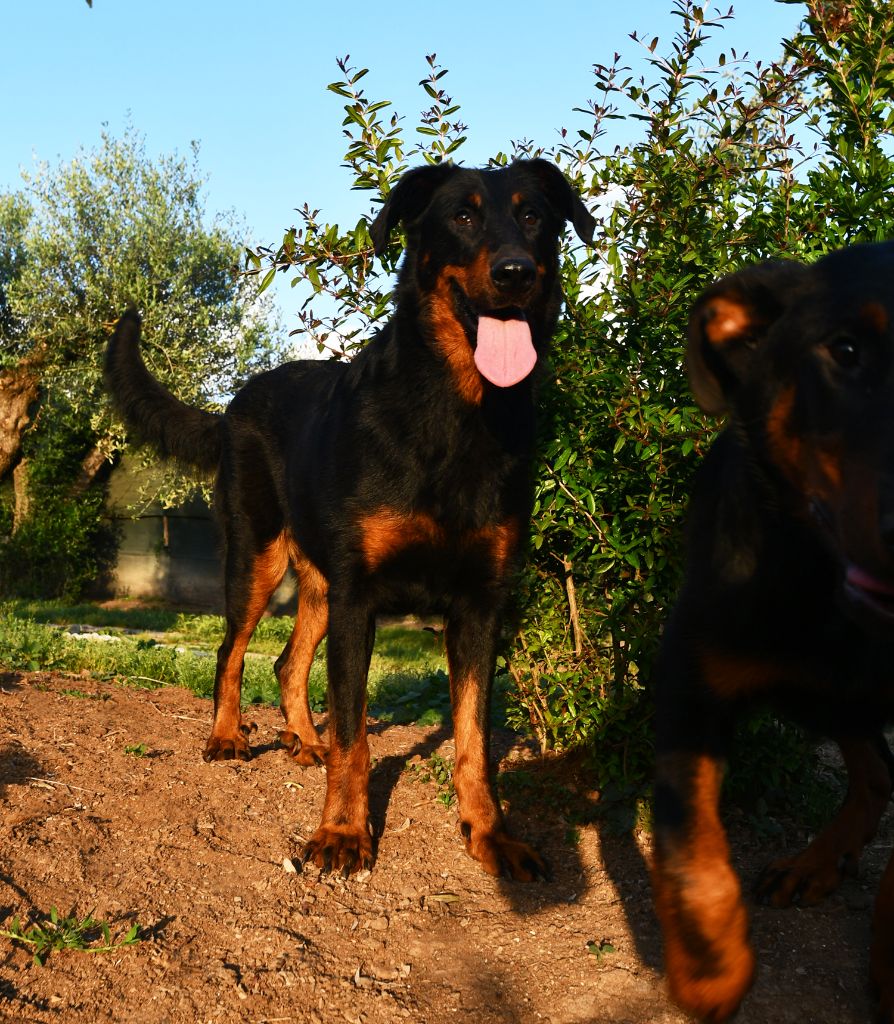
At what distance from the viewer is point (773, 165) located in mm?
3816

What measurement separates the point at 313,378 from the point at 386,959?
10.1 ft

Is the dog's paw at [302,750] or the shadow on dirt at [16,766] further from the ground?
the shadow on dirt at [16,766]

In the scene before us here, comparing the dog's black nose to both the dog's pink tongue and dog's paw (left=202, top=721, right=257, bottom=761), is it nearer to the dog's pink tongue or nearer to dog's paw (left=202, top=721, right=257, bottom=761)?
the dog's pink tongue

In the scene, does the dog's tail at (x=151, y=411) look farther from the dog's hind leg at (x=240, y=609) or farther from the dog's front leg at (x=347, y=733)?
the dog's front leg at (x=347, y=733)

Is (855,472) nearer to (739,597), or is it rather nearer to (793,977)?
(739,597)

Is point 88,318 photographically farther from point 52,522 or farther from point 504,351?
point 504,351

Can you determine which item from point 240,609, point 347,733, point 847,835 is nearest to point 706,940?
point 847,835

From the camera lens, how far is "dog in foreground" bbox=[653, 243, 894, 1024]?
84.4 inches

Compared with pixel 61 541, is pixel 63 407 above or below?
above

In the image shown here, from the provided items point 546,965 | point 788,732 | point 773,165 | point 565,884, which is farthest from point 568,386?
point 546,965

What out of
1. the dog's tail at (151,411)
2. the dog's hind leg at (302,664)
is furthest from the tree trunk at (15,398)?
the dog's hind leg at (302,664)

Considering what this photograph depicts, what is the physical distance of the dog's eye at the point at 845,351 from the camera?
2.20 m

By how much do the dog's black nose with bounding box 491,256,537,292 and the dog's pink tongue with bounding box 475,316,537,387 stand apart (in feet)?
0.58

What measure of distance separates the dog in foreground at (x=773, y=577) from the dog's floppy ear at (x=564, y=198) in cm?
154
